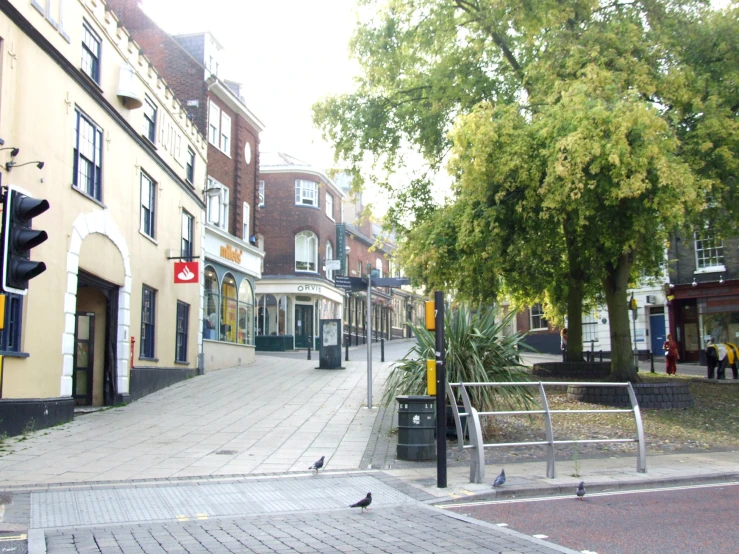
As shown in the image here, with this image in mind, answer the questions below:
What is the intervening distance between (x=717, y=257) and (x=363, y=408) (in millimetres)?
22698

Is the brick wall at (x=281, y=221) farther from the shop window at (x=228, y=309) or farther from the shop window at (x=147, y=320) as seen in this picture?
the shop window at (x=147, y=320)

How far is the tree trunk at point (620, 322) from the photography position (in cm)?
1697

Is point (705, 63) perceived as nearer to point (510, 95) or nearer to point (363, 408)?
point (510, 95)

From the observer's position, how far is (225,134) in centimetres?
2811

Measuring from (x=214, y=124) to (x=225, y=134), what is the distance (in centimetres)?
105

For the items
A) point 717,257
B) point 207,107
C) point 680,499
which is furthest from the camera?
point 717,257

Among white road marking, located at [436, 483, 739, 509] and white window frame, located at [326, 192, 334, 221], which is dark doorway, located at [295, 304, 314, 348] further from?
white road marking, located at [436, 483, 739, 509]

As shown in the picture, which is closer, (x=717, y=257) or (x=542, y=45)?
(x=542, y=45)

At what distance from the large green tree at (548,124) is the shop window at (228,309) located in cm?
862

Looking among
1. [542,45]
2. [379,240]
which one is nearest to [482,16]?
[542,45]

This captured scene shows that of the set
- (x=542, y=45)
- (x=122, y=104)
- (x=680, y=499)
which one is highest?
(x=542, y=45)

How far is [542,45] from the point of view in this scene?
1708 centimetres

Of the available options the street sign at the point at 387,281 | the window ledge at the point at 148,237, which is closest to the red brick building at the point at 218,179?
the window ledge at the point at 148,237

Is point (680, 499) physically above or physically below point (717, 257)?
below
